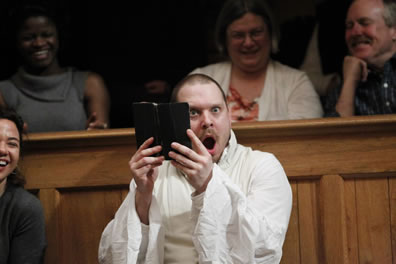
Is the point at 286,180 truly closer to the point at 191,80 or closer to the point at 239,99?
the point at 191,80

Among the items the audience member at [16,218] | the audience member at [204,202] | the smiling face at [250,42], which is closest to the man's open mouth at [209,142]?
the audience member at [204,202]

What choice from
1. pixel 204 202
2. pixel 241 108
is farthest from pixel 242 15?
pixel 204 202

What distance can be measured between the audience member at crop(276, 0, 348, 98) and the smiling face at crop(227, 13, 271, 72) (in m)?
0.48

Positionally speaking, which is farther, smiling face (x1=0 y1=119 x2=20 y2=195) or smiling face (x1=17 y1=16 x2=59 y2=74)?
smiling face (x1=17 y1=16 x2=59 y2=74)

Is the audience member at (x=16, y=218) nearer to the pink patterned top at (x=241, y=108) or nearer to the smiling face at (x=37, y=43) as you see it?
the smiling face at (x=37, y=43)

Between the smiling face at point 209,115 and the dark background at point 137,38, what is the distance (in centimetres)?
204

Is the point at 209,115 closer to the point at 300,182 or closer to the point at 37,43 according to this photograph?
the point at 300,182

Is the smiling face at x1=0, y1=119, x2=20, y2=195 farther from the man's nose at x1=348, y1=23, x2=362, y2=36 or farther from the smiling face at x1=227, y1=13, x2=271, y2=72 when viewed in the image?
the man's nose at x1=348, y1=23, x2=362, y2=36

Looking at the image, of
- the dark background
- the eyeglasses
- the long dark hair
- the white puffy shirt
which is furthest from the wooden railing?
the dark background

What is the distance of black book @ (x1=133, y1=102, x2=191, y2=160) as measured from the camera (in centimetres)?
231

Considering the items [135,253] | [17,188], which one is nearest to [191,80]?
[135,253]

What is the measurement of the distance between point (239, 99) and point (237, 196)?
1254mm

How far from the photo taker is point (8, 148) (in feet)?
9.09

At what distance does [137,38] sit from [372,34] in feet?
6.40
